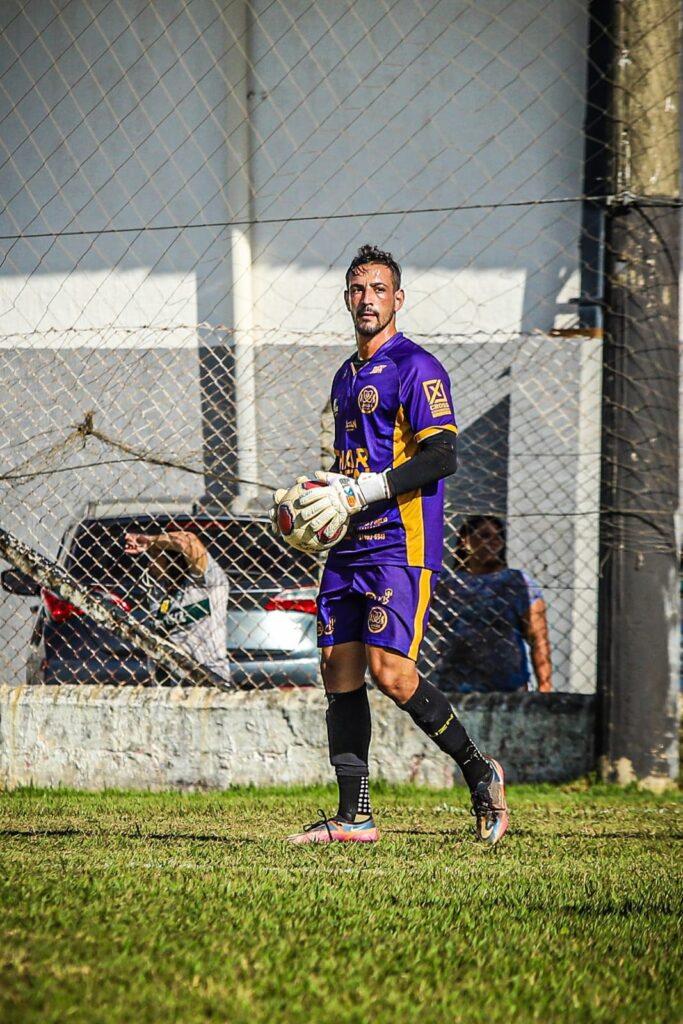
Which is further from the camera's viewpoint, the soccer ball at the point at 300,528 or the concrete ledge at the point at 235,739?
the concrete ledge at the point at 235,739

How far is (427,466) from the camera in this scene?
15.5 ft

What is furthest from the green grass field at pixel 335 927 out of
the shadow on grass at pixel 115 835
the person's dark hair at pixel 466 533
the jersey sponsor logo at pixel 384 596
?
the person's dark hair at pixel 466 533

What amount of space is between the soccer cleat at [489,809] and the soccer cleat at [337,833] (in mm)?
406

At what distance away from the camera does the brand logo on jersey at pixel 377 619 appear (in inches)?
188

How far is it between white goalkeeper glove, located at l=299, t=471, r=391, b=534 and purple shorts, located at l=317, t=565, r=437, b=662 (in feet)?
0.95

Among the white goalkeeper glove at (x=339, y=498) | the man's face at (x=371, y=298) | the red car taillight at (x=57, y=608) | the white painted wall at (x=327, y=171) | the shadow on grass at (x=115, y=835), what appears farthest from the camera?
the white painted wall at (x=327, y=171)

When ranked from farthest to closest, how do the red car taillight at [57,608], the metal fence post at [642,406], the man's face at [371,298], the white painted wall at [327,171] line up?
1. the white painted wall at [327,171]
2. the red car taillight at [57,608]
3. the metal fence post at [642,406]
4. the man's face at [371,298]

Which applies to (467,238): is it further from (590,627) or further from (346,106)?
(590,627)

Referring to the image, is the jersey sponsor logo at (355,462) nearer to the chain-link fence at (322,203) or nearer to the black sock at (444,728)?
the black sock at (444,728)

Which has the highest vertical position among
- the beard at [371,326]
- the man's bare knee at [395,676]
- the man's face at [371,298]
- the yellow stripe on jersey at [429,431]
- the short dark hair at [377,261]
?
the short dark hair at [377,261]

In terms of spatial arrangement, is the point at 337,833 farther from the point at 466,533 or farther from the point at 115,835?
the point at 466,533

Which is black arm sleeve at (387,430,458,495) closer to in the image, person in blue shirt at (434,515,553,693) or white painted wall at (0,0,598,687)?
person in blue shirt at (434,515,553,693)

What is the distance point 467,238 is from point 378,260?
17.8ft

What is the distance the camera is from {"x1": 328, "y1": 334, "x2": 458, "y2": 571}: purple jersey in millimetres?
4809
